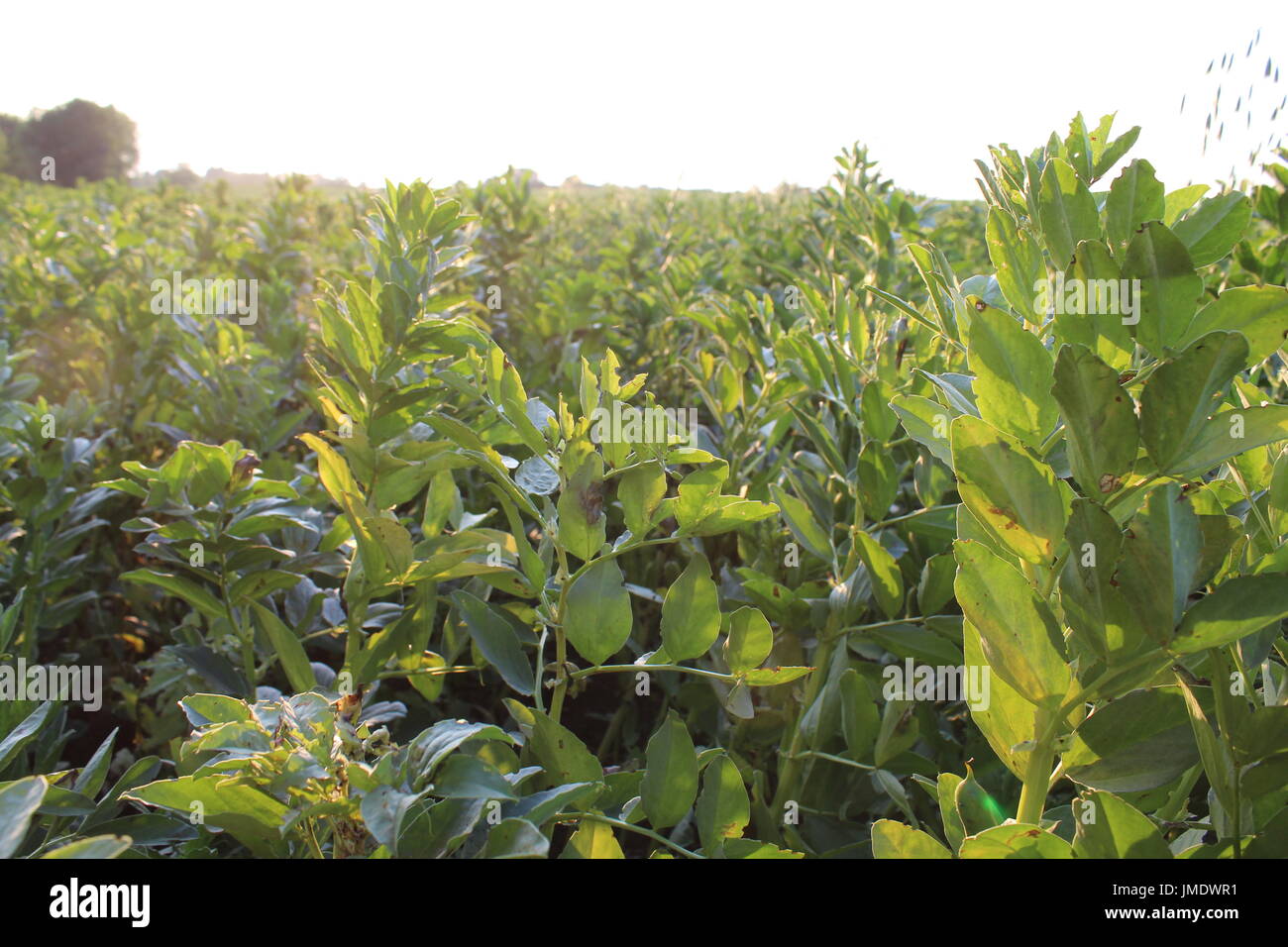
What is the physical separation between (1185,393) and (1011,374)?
113 millimetres

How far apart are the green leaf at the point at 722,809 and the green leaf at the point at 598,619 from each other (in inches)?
6.3

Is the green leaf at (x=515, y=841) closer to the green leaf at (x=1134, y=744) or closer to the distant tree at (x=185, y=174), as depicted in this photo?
the green leaf at (x=1134, y=744)

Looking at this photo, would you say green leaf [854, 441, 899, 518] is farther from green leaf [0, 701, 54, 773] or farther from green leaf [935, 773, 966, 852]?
green leaf [0, 701, 54, 773]

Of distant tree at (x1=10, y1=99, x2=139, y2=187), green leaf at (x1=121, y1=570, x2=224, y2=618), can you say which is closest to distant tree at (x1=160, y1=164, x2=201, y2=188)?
distant tree at (x1=10, y1=99, x2=139, y2=187)

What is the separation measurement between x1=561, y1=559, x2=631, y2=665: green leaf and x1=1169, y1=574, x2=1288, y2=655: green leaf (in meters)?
0.48

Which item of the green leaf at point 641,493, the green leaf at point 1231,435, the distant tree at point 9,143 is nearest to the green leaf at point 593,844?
the green leaf at point 641,493

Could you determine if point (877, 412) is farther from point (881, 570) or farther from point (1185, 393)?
point (1185, 393)

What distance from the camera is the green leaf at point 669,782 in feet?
2.60

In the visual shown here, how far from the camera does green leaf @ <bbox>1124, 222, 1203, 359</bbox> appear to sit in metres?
0.62

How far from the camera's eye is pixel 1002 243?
73cm

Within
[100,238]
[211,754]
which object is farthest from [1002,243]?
[100,238]

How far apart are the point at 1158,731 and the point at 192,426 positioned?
2.17m
